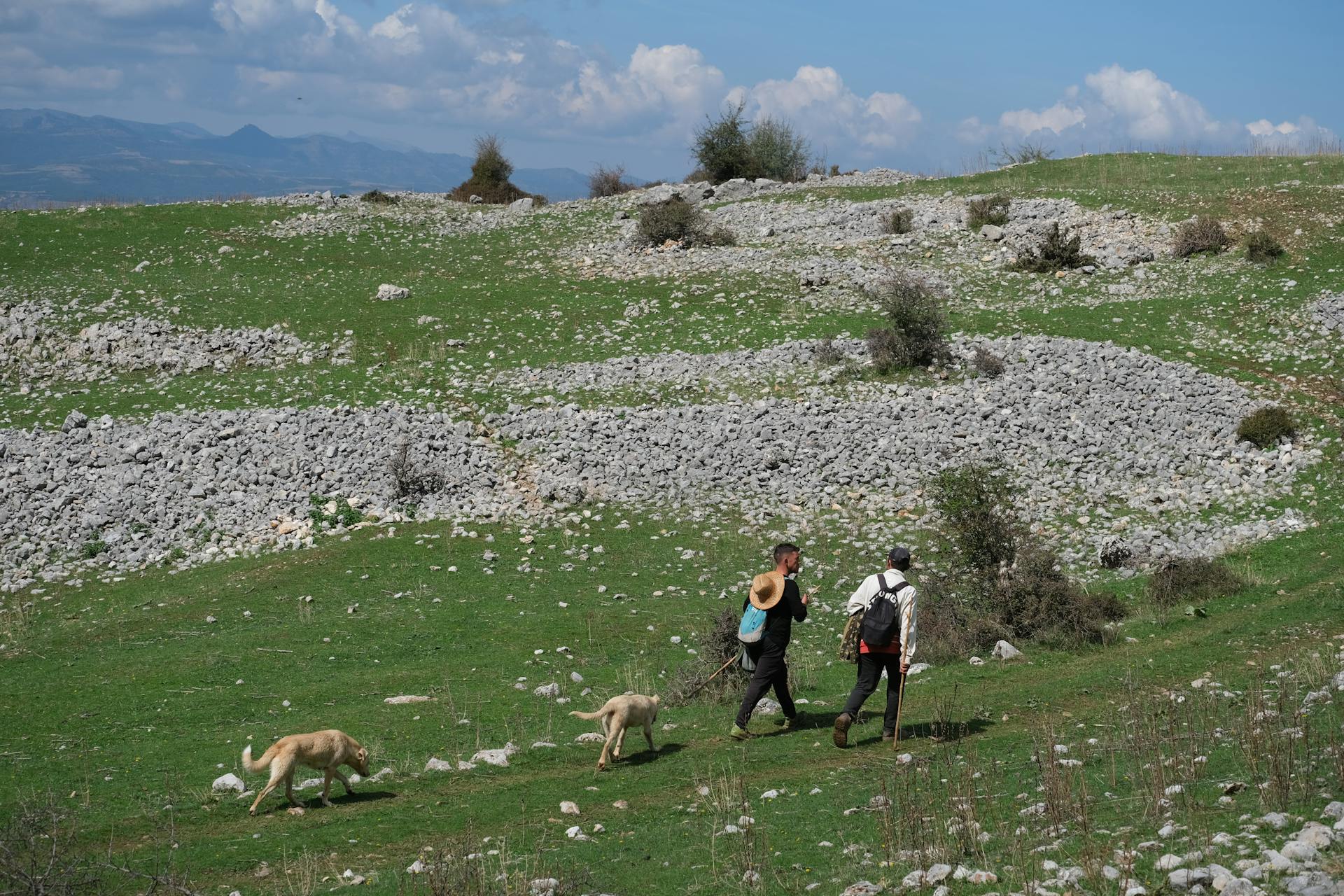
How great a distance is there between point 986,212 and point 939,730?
30.6m

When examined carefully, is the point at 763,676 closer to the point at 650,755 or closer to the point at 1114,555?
the point at 650,755

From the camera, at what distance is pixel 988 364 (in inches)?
1042

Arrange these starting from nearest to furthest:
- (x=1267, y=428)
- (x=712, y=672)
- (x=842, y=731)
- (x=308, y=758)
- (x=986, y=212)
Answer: (x=308, y=758), (x=842, y=731), (x=712, y=672), (x=1267, y=428), (x=986, y=212)

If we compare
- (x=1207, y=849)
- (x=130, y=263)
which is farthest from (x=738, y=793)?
(x=130, y=263)

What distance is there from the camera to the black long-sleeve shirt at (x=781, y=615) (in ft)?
40.1

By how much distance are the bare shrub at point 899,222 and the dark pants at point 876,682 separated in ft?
96.8

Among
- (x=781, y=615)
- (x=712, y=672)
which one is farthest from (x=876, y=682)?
(x=712, y=672)

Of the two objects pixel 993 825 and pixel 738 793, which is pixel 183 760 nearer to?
pixel 738 793

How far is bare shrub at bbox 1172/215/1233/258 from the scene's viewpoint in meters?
34.1

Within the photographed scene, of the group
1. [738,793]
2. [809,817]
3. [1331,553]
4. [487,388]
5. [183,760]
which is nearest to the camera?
[809,817]

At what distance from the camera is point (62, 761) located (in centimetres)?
1247

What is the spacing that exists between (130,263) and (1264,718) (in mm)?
38682

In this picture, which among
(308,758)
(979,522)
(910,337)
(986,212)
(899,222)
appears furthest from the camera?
(899,222)

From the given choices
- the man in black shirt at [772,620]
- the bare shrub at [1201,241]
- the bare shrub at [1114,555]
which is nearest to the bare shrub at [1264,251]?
Result: the bare shrub at [1201,241]
